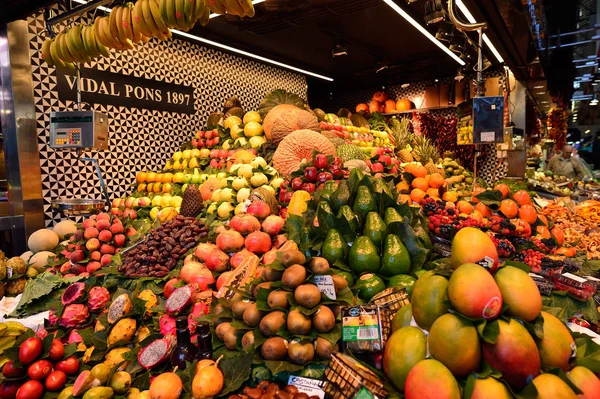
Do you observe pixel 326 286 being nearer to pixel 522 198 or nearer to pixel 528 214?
pixel 528 214

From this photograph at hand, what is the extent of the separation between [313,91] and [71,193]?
771 cm

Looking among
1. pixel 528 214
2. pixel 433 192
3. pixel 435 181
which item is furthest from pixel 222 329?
pixel 528 214

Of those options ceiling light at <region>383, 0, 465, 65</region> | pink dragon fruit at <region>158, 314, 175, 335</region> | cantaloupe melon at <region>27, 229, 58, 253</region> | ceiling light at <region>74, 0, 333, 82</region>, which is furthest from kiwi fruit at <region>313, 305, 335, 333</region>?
ceiling light at <region>383, 0, 465, 65</region>

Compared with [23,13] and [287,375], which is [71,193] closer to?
[23,13]

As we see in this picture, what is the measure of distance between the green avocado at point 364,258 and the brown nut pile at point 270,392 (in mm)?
714

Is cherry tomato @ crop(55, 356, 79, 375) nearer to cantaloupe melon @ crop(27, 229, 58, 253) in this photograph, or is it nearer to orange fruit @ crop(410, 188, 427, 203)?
cantaloupe melon @ crop(27, 229, 58, 253)

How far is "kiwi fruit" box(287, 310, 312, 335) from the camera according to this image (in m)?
1.44

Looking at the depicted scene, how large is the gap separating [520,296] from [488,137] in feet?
9.97

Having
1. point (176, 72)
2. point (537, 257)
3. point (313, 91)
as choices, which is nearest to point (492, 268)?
point (537, 257)

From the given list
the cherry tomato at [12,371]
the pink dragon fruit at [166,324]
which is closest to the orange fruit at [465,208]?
the pink dragon fruit at [166,324]

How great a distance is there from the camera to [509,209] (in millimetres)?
2715

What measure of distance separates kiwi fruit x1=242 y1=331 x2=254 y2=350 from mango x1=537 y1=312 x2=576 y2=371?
1.04 metres

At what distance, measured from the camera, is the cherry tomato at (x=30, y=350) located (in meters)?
1.79

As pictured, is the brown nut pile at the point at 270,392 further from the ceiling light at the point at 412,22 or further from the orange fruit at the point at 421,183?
the ceiling light at the point at 412,22
